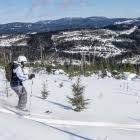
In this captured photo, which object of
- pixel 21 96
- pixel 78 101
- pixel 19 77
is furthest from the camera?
pixel 78 101

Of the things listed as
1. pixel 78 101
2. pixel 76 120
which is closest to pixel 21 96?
pixel 78 101

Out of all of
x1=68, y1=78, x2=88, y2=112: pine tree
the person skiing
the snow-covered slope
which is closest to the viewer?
the snow-covered slope

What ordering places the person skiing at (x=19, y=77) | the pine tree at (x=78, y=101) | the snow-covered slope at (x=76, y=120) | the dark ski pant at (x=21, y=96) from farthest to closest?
the pine tree at (x=78, y=101)
the dark ski pant at (x=21, y=96)
the person skiing at (x=19, y=77)
the snow-covered slope at (x=76, y=120)

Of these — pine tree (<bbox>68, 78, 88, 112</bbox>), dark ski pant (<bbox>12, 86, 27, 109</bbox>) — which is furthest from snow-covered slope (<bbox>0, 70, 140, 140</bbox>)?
dark ski pant (<bbox>12, 86, 27, 109</bbox>)

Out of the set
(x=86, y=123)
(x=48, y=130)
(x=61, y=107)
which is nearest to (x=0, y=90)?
(x=61, y=107)

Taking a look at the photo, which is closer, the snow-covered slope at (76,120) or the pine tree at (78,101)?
the snow-covered slope at (76,120)

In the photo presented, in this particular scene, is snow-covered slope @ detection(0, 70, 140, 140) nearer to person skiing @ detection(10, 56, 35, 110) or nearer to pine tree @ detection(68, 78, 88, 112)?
pine tree @ detection(68, 78, 88, 112)

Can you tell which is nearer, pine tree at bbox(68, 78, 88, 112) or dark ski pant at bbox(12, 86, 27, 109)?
dark ski pant at bbox(12, 86, 27, 109)

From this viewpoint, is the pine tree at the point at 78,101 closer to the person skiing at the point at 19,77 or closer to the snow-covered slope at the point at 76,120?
the snow-covered slope at the point at 76,120

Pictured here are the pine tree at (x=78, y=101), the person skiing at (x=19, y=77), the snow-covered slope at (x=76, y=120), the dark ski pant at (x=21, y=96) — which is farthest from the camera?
the pine tree at (x=78, y=101)

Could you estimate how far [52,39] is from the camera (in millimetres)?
128250

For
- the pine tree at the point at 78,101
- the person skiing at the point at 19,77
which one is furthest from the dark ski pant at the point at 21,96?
the pine tree at the point at 78,101

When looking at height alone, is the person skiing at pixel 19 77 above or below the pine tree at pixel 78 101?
above

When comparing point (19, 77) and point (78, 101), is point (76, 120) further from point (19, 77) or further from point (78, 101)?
point (78, 101)
